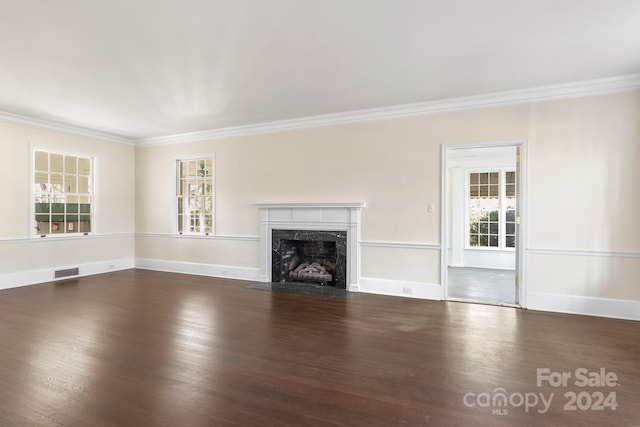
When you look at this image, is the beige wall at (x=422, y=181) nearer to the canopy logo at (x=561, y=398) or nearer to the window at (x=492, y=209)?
the canopy logo at (x=561, y=398)

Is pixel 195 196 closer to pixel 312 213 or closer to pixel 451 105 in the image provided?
pixel 312 213

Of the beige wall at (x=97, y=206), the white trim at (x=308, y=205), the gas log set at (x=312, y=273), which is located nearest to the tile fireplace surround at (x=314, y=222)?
the white trim at (x=308, y=205)

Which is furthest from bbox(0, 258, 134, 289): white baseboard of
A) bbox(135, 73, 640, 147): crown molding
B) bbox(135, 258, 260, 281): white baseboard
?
bbox(135, 73, 640, 147): crown molding

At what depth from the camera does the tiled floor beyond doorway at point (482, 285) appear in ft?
16.3

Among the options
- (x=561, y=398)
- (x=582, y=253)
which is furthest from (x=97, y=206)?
(x=582, y=253)

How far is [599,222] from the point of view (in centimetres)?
414

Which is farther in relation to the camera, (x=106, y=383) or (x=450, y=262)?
(x=450, y=262)

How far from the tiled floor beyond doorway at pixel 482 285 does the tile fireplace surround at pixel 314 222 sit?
1.55m

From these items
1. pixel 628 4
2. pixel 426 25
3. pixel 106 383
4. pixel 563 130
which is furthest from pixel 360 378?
pixel 563 130

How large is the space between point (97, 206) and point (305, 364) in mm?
6083

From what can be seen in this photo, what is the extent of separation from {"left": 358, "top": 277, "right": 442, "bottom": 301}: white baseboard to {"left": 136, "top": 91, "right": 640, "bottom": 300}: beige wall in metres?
0.09

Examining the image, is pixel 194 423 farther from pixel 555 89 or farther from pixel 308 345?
pixel 555 89

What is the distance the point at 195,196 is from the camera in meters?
6.93

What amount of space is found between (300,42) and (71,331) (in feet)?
12.2
